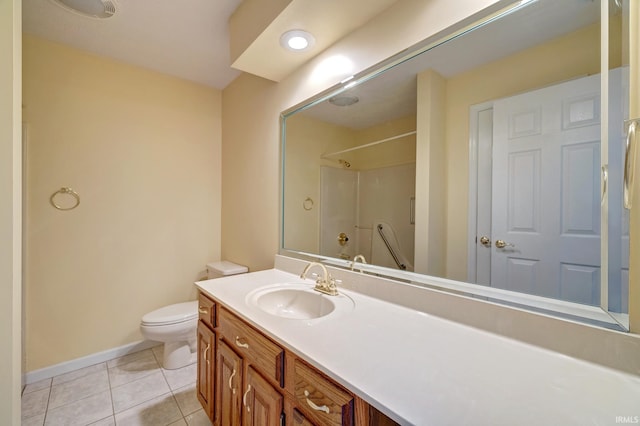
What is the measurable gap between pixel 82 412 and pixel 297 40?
2.62m

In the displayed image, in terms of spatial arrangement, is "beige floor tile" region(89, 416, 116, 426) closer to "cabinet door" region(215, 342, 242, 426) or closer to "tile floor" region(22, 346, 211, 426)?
"tile floor" region(22, 346, 211, 426)

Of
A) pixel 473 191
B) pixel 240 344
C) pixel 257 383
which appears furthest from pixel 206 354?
pixel 473 191

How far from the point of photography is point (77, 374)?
200 cm

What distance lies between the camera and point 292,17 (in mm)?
1270

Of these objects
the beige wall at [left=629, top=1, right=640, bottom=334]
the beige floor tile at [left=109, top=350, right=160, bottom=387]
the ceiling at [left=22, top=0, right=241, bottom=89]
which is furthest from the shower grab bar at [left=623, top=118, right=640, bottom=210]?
the beige floor tile at [left=109, top=350, right=160, bottom=387]

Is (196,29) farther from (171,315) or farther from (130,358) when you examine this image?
(130,358)

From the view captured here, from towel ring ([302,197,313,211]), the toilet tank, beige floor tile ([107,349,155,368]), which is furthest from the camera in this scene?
the toilet tank

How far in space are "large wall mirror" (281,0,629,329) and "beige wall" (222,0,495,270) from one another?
0.08 meters

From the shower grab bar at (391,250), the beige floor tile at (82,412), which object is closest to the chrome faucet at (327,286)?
the shower grab bar at (391,250)

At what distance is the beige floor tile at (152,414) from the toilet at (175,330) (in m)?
0.36

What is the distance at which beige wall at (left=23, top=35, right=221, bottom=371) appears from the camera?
1918 mm

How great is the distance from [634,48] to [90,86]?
313 centimetres

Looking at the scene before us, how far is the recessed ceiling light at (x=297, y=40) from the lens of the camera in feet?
4.53

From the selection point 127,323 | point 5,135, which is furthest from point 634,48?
point 127,323
